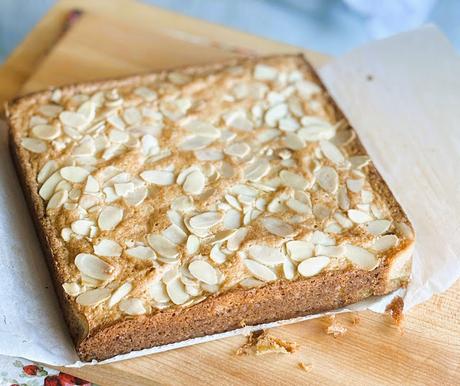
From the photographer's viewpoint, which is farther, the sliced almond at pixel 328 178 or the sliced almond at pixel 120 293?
the sliced almond at pixel 328 178

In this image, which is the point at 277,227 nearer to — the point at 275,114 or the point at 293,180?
the point at 293,180

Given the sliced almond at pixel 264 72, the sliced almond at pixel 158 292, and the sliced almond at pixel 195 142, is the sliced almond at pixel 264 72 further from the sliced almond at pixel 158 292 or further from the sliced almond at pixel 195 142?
the sliced almond at pixel 158 292

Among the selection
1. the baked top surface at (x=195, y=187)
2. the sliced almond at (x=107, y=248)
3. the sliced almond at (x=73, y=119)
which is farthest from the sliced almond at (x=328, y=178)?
the sliced almond at (x=73, y=119)

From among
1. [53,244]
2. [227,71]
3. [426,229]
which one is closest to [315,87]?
[227,71]

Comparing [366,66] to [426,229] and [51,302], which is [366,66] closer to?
[426,229]

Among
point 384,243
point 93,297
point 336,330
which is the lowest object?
point 336,330

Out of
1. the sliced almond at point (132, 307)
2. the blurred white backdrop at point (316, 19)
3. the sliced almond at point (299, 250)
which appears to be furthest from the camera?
the blurred white backdrop at point (316, 19)

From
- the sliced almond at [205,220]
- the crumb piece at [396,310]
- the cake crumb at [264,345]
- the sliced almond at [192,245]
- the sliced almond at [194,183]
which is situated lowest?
the cake crumb at [264,345]

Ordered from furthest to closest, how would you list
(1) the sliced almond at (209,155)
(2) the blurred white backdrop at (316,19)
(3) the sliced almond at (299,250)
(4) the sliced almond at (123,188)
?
(2) the blurred white backdrop at (316,19) → (1) the sliced almond at (209,155) → (4) the sliced almond at (123,188) → (3) the sliced almond at (299,250)

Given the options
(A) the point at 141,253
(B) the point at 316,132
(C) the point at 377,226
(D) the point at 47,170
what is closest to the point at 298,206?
(C) the point at 377,226
